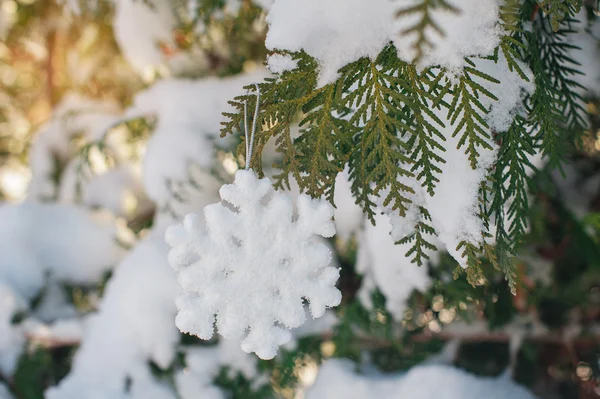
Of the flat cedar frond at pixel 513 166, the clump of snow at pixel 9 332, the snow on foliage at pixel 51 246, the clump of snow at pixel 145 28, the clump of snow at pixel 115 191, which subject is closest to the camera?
the flat cedar frond at pixel 513 166

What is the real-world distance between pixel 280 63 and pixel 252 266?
42 cm

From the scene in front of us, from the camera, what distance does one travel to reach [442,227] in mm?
922

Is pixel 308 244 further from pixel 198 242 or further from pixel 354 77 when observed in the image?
pixel 354 77

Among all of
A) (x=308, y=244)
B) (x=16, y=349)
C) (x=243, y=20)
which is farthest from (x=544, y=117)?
(x=16, y=349)

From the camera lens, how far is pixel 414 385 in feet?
4.57

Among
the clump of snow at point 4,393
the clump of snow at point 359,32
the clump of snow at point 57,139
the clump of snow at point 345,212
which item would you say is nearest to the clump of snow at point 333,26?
the clump of snow at point 359,32

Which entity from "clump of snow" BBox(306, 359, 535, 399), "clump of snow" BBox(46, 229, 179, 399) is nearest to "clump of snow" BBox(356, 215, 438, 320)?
"clump of snow" BBox(306, 359, 535, 399)

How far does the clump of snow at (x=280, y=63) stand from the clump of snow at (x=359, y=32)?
0.16 ft

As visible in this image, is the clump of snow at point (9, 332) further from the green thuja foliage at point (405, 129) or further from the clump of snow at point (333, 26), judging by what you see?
the clump of snow at point (333, 26)

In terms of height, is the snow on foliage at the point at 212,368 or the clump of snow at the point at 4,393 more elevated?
the clump of snow at the point at 4,393

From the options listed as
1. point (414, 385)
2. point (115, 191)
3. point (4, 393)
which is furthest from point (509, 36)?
point (4, 393)

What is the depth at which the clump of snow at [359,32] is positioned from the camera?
0.77m

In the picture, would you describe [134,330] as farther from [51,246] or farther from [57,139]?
[57,139]

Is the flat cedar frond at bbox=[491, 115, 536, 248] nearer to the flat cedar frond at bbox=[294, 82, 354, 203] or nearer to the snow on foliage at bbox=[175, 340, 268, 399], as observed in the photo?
the flat cedar frond at bbox=[294, 82, 354, 203]
